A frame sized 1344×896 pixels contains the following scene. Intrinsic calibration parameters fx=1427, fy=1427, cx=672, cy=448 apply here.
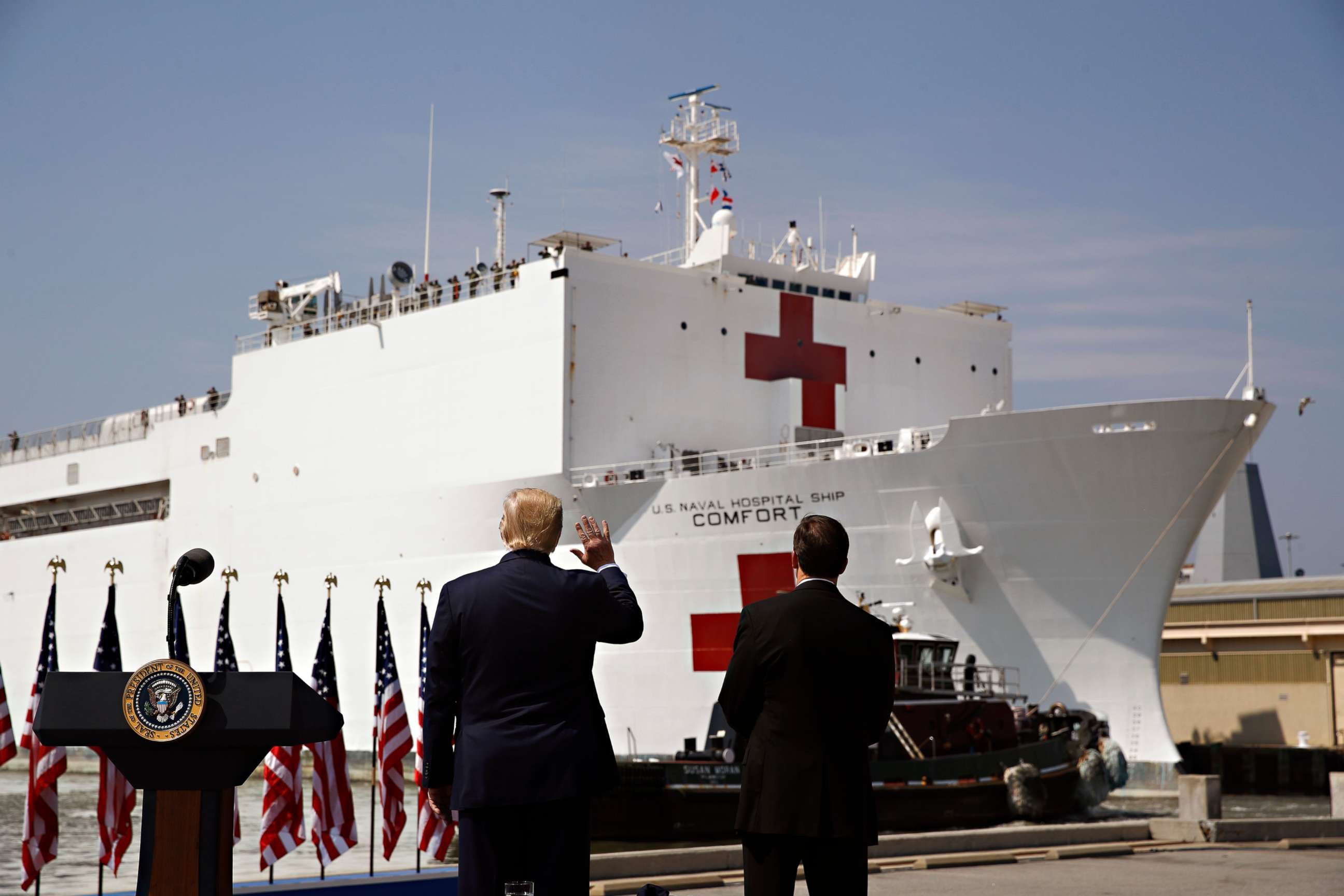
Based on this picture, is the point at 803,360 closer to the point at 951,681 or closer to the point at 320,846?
the point at 951,681

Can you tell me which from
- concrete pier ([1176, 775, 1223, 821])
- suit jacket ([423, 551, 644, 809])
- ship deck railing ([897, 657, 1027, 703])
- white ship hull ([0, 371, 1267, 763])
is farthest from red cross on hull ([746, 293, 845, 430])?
suit jacket ([423, 551, 644, 809])

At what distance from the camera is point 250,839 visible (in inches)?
595

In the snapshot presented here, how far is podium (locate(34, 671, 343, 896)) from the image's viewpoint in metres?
3.24

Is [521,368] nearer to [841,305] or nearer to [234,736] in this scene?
[841,305]

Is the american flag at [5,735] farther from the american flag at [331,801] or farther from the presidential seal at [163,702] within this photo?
the presidential seal at [163,702]

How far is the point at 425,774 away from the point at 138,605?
2281 cm

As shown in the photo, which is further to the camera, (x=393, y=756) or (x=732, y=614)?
(x=732, y=614)

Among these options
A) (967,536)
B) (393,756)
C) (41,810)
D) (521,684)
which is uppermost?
(967,536)

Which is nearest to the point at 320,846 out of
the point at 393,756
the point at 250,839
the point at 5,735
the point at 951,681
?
the point at 393,756

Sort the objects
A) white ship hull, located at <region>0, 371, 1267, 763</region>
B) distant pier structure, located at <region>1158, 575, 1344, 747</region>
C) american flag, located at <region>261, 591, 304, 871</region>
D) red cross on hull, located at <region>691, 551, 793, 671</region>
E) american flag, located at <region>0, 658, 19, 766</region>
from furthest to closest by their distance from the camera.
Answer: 1. distant pier structure, located at <region>1158, 575, 1344, 747</region>
2. red cross on hull, located at <region>691, 551, 793, 671</region>
3. white ship hull, located at <region>0, 371, 1267, 763</region>
4. american flag, located at <region>261, 591, 304, 871</region>
5. american flag, located at <region>0, 658, 19, 766</region>

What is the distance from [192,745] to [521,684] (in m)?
0.80

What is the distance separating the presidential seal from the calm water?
4.42 m

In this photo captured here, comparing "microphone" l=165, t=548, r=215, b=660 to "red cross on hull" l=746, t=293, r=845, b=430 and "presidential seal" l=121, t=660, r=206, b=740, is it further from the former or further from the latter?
"red cross on hull" l=746, t=293, r=845, b=430

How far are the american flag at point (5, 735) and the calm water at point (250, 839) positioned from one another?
976 millimetres
